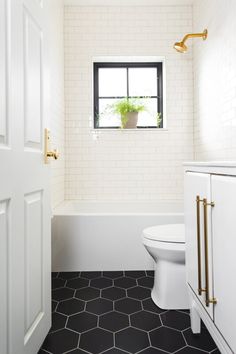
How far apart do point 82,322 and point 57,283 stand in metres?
0.61

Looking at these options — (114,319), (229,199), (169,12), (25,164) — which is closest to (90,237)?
(114,319)

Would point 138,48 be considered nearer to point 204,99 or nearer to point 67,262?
point 204,99

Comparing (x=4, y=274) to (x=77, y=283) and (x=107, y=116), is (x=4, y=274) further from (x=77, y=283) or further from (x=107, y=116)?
(x=107, y=116)

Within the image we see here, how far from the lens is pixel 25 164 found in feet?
3.83

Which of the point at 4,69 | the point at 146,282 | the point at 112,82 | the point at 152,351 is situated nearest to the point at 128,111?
the point at 112,82

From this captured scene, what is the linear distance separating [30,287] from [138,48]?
282 centimetres

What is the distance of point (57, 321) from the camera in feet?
5.33

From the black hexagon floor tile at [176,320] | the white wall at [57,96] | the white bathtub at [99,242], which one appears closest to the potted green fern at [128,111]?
the white wall at [57,96]

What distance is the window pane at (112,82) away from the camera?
3398mm

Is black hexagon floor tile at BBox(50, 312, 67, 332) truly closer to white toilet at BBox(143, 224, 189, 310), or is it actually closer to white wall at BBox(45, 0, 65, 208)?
white toilet at BBox(143, 224, 189, 310)

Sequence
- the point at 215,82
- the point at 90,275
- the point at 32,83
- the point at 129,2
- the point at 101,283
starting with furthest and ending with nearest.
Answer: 1. the point at 129,2
2. the point at 215,82
3. the point at 90,275
4. the point at 101,283
5. the point at 32,83

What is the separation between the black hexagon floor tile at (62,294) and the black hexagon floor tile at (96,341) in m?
0.45

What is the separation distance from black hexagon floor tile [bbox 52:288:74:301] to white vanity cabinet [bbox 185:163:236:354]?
2.91 feet

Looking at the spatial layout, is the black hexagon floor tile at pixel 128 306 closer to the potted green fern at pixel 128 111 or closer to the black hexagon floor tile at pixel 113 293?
the black hexagon floor tile at pixel 113 293
